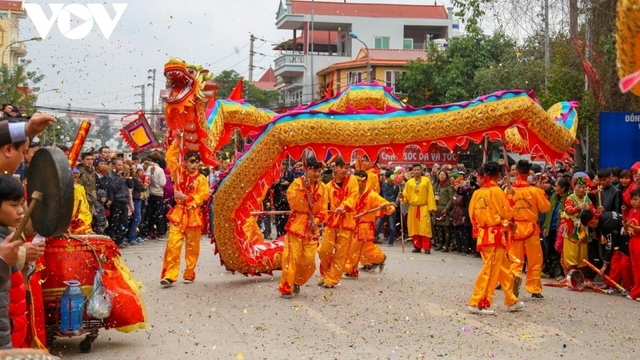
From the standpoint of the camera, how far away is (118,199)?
17.1m

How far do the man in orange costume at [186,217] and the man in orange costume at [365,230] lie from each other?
212 cm

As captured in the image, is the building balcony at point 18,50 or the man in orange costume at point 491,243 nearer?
the man in orange costume at point 491,243

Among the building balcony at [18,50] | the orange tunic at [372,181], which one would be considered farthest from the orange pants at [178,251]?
the building balcony at [18,50]

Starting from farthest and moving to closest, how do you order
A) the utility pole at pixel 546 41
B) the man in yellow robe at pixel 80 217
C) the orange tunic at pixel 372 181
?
the utility pole at pixel 546 41 → the orange tunic at pixel 372 181 → the man in yellow robe at pixel 80 217

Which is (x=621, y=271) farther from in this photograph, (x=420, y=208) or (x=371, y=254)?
(x=420, y=208)

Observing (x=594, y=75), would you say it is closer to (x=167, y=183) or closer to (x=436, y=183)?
(x=436, y=183)

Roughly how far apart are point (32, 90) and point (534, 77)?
50.7 ft

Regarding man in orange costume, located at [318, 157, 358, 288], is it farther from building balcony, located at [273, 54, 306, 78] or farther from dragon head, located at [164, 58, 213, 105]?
building balcony, located at [273, 54, 306, 78]

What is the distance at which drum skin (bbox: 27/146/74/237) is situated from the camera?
13.4 feet

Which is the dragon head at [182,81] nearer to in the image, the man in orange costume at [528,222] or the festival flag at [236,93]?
the festival flag at [236,93]

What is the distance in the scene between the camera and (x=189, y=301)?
1050 centimetres

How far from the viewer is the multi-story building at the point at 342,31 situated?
62219mm

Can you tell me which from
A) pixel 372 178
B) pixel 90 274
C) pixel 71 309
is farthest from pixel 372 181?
pixel 71 309

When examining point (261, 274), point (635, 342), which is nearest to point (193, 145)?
point (261, 274)
